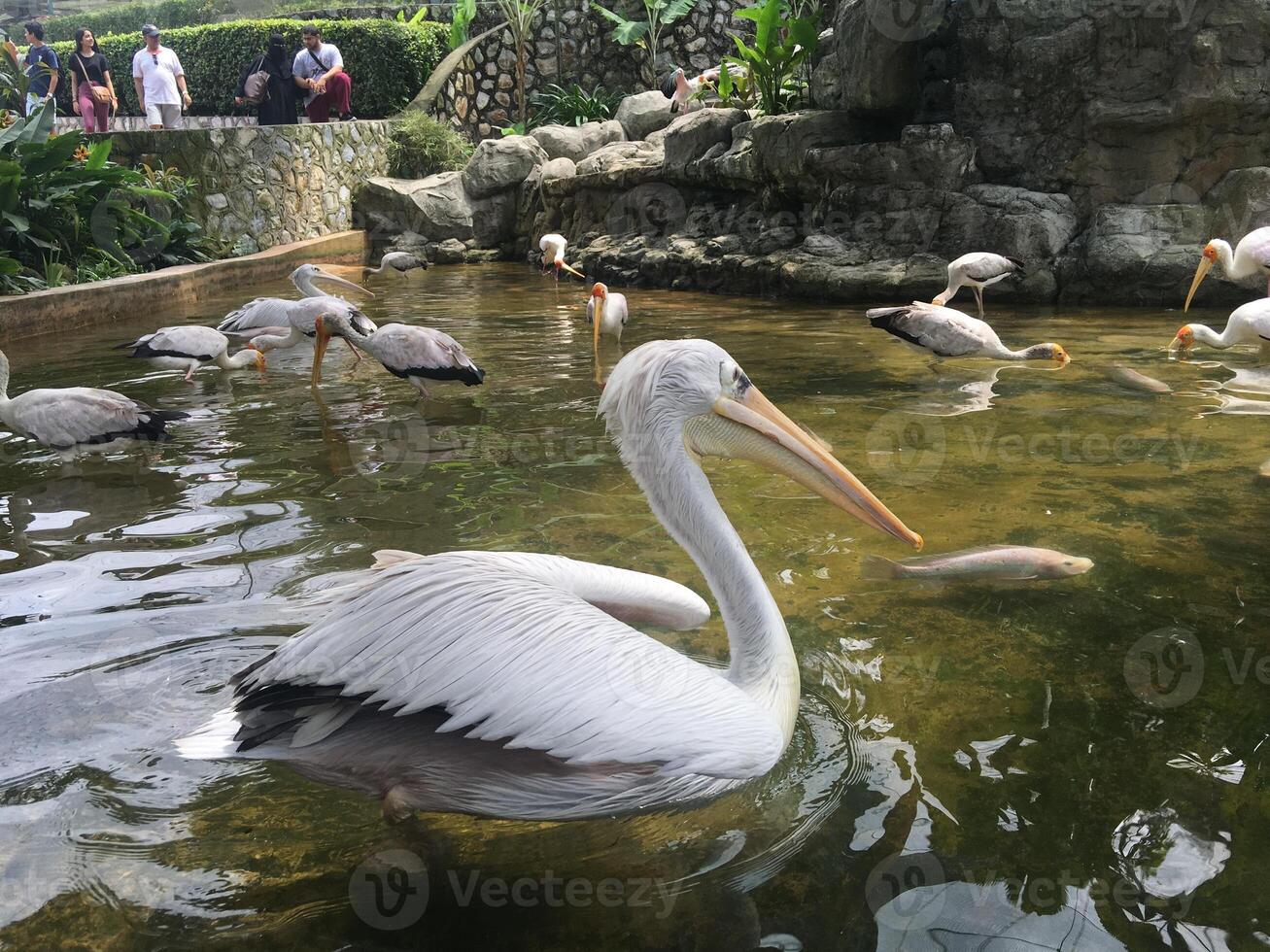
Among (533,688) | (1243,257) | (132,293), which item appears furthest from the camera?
(132,293)

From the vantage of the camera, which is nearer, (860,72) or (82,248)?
(860,72)

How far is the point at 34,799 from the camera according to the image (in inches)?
88.1

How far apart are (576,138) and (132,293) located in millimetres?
9860

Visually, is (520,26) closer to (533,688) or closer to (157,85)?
(157,85)

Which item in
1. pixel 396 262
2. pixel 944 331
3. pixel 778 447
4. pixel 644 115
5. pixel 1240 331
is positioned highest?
pixel 644 115

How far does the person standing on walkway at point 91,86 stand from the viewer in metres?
14.6

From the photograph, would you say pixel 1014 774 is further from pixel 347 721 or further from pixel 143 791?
pixel 143 791

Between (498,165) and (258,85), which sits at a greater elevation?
(258,85)

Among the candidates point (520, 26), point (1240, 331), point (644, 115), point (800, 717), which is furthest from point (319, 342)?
point (520, 26)

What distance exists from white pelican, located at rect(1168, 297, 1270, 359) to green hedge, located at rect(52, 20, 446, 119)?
17.3 meters

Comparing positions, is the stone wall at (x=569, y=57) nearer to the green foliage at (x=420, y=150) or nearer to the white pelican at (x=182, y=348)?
the green foliage at (x=420, y=150)

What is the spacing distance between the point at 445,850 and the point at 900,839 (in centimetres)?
95

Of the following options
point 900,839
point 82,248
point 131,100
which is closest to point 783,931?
point 900,839

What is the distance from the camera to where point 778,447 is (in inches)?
93.8
